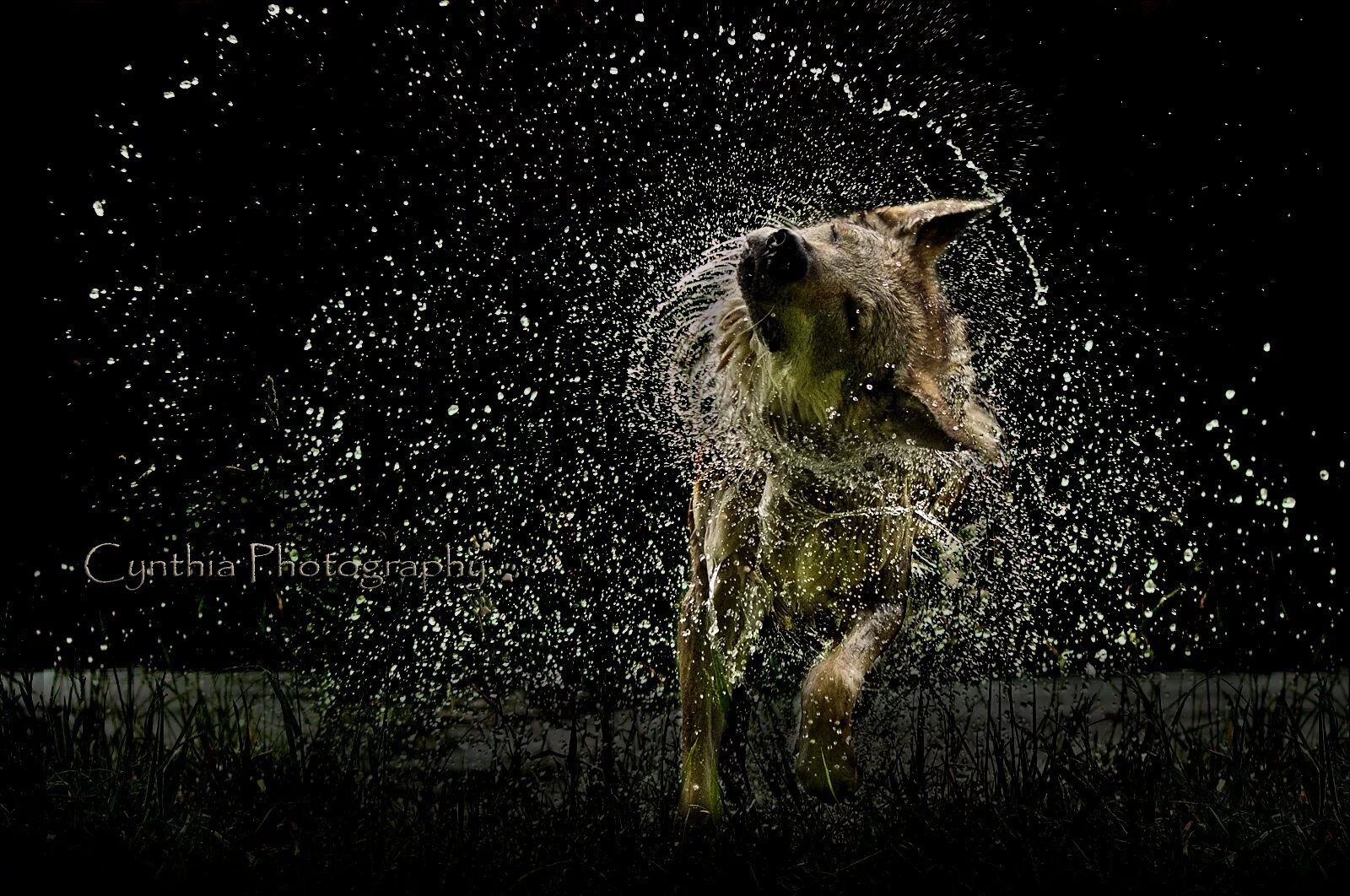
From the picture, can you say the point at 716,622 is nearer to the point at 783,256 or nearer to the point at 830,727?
the point at 830,727

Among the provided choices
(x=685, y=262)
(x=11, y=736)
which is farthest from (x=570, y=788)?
(x=685, y=262)

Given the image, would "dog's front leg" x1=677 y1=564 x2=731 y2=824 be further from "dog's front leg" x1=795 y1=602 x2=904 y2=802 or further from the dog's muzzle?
the dog's muzzle

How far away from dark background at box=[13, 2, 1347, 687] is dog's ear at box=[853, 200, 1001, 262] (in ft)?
2.96

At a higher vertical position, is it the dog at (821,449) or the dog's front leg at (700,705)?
the dog at (821,449)

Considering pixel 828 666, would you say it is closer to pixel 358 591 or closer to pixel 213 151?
pixel 358 591

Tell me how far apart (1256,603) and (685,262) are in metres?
2.74

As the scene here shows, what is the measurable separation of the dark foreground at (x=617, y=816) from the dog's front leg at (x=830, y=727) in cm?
13

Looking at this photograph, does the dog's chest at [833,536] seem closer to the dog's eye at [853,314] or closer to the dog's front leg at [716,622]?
the dog's front leg at [716,622]

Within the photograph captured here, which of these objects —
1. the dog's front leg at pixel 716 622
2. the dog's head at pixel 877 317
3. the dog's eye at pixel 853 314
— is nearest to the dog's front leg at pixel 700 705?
the dog's front leg at pixel 716 622

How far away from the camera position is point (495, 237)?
4578mm

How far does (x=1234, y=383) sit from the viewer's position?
463cm

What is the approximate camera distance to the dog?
9.02 feet

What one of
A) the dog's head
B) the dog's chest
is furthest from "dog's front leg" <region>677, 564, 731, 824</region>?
the dog's head

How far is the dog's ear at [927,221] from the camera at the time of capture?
3.09m
